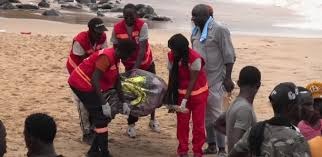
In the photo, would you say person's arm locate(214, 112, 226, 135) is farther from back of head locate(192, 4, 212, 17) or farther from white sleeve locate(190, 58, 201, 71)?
back of head locate(192, 4, 212, 17)

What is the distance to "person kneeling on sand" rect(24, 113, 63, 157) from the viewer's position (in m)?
4.03

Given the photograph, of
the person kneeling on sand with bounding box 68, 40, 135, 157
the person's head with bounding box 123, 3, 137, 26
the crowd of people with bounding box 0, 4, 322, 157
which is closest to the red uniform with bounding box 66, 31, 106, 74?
the crowd of people with bounding box 0, 4, 322, 157

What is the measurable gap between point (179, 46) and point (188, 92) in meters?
0.51

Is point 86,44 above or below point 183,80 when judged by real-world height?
above

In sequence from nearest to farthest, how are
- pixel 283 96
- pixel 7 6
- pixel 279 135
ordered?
1. pixel 279 135
2. pixel 283 96
3. pixel 7 6

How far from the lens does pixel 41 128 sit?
403 cm

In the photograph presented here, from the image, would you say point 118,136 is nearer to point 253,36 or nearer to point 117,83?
point 117,83

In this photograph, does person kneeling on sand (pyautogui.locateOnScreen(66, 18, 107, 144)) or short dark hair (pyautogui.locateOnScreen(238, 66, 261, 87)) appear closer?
short dark hair (pyautogui.locateOnScreen(238, 66, 261, 87))

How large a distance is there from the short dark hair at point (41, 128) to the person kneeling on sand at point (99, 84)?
2697mm

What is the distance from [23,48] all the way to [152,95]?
8.15 m

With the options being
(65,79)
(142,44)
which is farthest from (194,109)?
(65,79)

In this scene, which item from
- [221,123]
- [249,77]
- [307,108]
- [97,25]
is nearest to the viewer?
[307,108]

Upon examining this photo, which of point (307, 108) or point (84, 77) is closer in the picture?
point (307, 108)

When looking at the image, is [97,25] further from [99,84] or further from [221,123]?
[221,123]
